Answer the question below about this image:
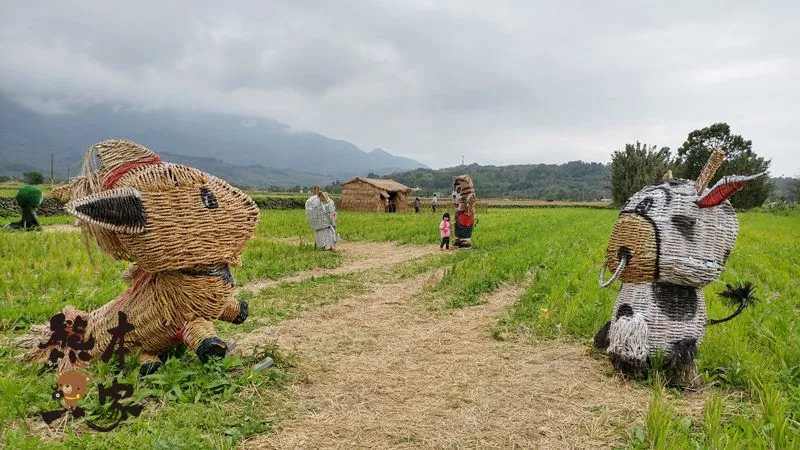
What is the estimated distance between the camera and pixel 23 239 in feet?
40.2

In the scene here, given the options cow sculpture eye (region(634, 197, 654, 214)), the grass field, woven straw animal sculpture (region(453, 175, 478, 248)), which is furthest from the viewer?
woven straw animal sculpture (region(453, 175, 478, 248))

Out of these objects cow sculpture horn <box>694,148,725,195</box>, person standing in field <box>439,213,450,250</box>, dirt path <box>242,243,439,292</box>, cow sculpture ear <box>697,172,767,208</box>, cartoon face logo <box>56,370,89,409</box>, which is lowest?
dirt path <box>242,243,439,292</box>

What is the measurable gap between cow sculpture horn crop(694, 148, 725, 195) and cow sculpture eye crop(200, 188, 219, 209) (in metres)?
3.98

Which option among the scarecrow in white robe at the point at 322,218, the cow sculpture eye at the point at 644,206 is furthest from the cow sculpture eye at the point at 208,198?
the scarecrow in white robe at the point at 322,218

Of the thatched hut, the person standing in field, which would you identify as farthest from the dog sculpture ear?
the thatched hut

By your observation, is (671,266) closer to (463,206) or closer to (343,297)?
(343,297)

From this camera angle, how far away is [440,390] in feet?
13.5

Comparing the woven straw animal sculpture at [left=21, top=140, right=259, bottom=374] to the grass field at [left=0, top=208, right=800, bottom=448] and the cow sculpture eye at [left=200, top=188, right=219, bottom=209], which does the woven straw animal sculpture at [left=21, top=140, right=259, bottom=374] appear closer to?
the cow sculpture eye at [left=200, top=188, right=219, bottom=209]

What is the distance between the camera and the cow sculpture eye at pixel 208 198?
3965 millimetres

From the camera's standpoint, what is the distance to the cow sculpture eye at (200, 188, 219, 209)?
396cm

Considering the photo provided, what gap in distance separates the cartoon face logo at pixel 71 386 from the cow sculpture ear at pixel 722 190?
4.57 metres

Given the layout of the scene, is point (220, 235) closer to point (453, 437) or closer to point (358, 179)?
point (453, 437)

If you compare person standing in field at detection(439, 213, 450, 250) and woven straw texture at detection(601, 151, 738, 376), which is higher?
woven straw texture at detection(601, 151, 738, 376)

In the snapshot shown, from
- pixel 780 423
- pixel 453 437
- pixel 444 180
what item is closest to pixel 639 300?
pixel 780 423
